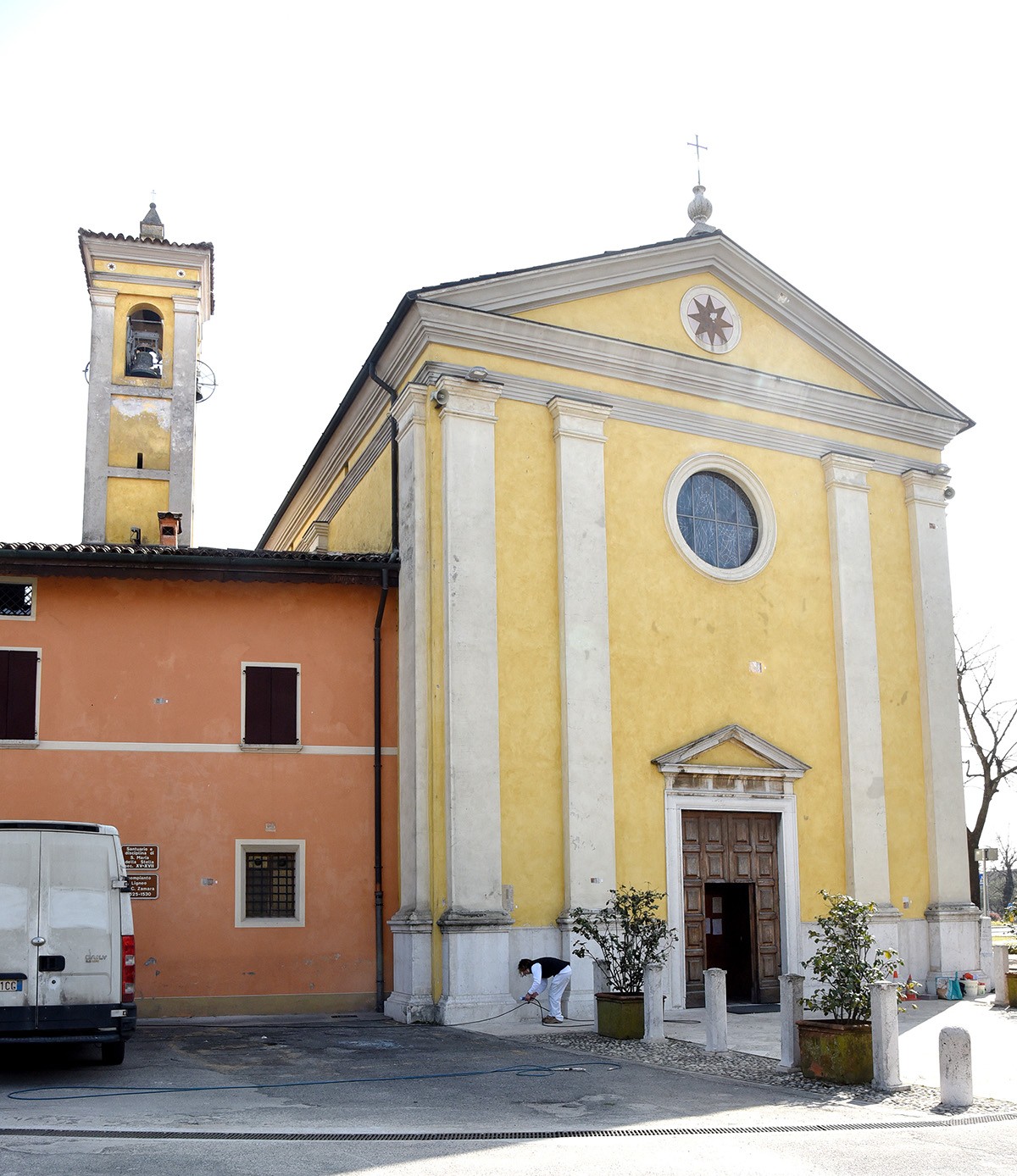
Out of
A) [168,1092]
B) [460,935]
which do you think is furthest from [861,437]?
[168,1092]

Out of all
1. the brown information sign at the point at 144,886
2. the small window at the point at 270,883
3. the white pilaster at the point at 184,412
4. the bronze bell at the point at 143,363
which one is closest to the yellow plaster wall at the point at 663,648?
the small window at the point at 270,883

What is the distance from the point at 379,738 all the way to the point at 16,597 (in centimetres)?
504

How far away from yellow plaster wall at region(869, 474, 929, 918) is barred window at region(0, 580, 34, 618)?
12408 millimetres

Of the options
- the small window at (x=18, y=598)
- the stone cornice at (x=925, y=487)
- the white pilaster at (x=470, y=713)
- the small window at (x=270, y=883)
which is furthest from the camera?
the stone cornice at (x=925, y=487)

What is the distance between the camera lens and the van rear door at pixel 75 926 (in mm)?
10602

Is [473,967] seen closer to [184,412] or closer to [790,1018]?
[790,1018]

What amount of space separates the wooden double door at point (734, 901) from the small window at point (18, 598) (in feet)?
30.0

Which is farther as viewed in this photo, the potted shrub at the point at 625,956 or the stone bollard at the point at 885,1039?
the potted shrub at the point at 625,956

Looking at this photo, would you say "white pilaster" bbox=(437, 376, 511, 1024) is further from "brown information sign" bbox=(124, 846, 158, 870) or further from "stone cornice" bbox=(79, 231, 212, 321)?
"stone cornice" bbox=(79, 231, 212, 321)

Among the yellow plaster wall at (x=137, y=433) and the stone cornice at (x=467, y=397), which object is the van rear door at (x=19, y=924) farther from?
the yellow plaster wall at (x=137, y=433)

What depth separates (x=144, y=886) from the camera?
15.9 meters

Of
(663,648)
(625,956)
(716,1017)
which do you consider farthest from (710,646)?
(716,1017)

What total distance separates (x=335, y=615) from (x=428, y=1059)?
6978 mm

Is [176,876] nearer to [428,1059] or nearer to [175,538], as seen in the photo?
[428,1059]
